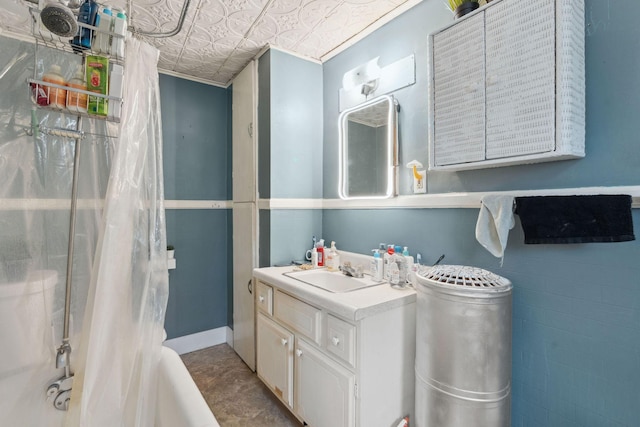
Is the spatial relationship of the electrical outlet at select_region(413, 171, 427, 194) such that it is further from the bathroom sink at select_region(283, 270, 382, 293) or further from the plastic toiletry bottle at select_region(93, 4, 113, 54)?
the plastic toiletry bottle at select_region(93, 4, 113, 54)

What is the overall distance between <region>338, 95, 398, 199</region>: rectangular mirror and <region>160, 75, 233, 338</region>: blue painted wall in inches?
50.8

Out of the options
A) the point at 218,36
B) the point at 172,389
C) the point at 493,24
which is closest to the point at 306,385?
the point at 172,389

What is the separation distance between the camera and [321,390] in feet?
4.80

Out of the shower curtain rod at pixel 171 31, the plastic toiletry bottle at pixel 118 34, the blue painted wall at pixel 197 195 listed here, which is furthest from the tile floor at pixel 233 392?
the shower curtain rod at pixel 171 31

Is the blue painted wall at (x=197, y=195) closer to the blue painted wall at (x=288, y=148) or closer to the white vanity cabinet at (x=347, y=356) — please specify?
the blue painted wall at (x=288, y=148)

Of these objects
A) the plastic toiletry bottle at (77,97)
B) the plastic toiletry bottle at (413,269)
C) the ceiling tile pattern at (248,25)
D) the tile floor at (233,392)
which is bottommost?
the tile floor at (233,392)

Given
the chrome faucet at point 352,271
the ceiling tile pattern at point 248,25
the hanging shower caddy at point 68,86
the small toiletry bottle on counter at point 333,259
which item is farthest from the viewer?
the small toiletry bottle on counter at point 333,259

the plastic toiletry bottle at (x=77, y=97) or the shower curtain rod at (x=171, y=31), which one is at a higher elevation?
the shower curtain rod at (x=171, y=31)

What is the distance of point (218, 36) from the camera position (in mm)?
2020

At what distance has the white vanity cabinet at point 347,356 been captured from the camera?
1295mm

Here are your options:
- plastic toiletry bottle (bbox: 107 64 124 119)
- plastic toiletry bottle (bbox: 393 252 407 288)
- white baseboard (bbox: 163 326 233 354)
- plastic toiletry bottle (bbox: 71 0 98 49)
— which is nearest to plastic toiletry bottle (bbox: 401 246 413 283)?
plastic toiletry bottle (bbox: 393 252 407 288)

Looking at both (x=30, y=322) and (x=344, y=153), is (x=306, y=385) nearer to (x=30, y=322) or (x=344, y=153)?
(x=30, y=322)

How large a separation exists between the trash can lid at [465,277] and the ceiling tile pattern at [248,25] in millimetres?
1582

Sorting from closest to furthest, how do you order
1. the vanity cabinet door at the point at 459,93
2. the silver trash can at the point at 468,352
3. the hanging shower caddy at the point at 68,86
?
1. the hanging shower caddy at the point at 68,86
2. the silver trash can at the point at 468,352
3. the vanity cabinet door at the point at 459,93
